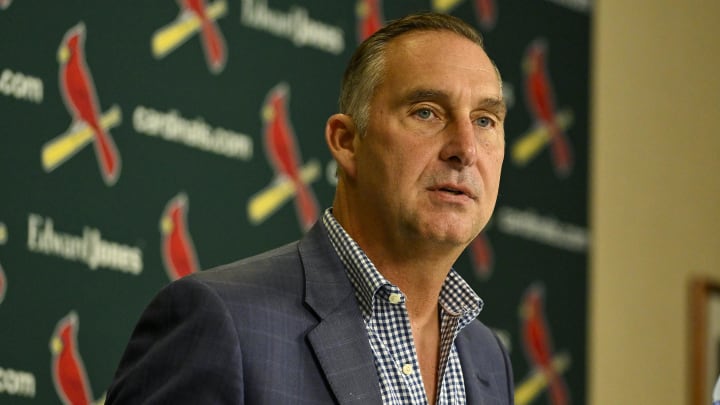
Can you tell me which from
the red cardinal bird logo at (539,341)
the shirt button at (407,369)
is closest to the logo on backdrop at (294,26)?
the red cardinal bird logo at (539,341)

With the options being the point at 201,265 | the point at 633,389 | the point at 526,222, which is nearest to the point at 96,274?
the point at 201,265

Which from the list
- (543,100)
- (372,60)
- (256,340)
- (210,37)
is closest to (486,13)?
(543,100)

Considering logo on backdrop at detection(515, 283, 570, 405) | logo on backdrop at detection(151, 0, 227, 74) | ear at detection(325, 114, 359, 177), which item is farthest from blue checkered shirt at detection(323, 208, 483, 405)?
logo on backdrop at detection(515, 283, 570, 405)

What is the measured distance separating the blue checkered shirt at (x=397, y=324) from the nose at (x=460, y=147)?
0.27 m

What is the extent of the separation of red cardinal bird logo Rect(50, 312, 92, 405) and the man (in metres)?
1.03

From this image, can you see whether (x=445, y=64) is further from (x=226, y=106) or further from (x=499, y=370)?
(x=226, y=106)

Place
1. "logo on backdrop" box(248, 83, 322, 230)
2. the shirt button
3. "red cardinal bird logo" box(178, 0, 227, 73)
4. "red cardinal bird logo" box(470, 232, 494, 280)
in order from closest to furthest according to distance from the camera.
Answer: the shirt button, "red cardinal bird logo" box(178, 0, 227, 73), "logo on backdrop" box(248, 83, 322, 230), "red cardinal bird logo" box(470, 232, 494, 280)

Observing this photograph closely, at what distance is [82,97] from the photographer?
3.60 metres

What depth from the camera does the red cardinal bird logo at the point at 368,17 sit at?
4500 mm

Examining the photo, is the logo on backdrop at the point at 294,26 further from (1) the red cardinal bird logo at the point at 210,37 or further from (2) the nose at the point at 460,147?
(2) the nose at the point at 460,147

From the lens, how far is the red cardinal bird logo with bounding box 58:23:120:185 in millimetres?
3568

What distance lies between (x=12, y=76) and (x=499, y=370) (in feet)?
4.99

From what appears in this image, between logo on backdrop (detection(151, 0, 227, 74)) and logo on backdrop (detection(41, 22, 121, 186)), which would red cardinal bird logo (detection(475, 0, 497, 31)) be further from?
logo on backdrop (detection(41, 22, 121, 186))

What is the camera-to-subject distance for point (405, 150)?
2.69 metres
